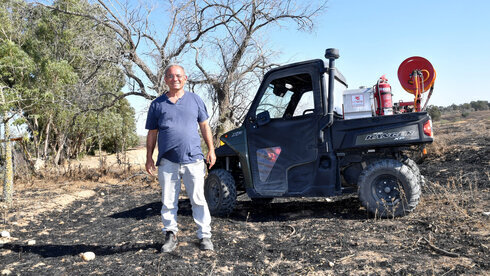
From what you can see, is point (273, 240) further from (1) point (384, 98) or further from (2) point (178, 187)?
(1) point (384, 98)

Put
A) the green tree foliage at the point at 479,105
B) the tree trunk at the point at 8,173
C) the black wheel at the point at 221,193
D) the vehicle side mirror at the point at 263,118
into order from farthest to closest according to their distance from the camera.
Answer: the green tree foliage at the point at 479,105, the tree trunk at the point at 8,173, the black wheel at the point at 221,193, the vehicle side mirror at the point at 263,118

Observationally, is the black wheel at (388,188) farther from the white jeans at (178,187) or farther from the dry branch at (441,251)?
the white jeans at (178,187)

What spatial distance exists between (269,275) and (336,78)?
3.15 metres

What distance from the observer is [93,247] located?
410cm

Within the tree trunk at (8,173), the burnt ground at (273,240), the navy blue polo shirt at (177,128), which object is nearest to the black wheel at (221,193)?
the burnt ground at (273,240)

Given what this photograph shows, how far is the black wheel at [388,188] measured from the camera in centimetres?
440

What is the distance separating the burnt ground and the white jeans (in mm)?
293

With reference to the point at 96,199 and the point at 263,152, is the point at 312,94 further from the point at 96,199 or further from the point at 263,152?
the point at 96,199

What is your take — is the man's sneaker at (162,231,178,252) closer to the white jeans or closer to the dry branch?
the white jeans

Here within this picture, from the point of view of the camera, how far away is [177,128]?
3.63 meters

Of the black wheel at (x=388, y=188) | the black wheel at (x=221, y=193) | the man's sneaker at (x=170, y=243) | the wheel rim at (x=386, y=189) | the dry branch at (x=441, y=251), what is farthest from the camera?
the black wheel at (x=221, y=193)

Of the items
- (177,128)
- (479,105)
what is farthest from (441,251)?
(479,105)

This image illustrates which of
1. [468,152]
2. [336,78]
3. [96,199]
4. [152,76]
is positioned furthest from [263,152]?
[152,76]

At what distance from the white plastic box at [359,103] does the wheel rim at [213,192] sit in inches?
84.8
